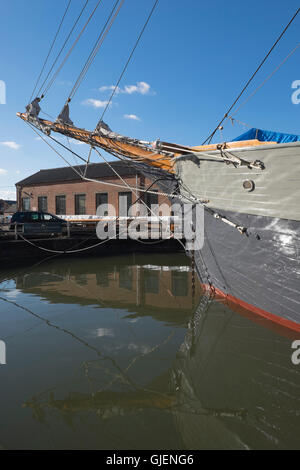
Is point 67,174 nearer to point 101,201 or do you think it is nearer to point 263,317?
point 101,201

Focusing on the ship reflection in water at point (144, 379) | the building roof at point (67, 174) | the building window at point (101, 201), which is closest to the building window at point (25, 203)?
the building roof at point (67, 174)

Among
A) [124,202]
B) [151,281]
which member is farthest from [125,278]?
[124,202]

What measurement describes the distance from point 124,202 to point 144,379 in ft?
78.0

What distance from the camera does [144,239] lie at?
19.0 meters

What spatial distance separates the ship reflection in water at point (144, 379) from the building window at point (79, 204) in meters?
23.4

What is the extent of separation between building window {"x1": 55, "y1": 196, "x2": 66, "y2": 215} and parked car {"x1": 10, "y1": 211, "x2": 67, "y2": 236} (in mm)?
12884

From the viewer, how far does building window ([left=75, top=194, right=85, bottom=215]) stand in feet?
96.6

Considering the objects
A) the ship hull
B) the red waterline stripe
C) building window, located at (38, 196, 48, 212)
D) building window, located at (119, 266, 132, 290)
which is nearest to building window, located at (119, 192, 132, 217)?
building window, located at (38, 196, 48, 212)

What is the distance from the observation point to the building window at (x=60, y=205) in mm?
30766

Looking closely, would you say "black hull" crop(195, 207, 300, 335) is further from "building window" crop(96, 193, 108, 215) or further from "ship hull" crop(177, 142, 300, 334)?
"building window" crop(96, 193, 108, 215)

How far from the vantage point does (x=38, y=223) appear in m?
17.2

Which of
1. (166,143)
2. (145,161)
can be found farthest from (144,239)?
(166,143)

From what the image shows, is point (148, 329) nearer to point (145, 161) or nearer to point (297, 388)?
point (297, 388)
